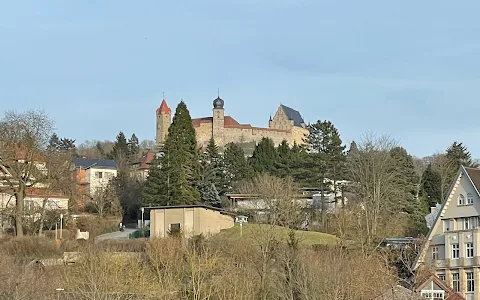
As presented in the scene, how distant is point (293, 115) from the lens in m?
154

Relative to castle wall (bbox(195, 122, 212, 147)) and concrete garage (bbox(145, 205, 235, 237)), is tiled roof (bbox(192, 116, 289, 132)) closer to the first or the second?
castle wall (bbox(195, 122, 212, 147))

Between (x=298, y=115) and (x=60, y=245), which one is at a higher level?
(x=298, y=115)

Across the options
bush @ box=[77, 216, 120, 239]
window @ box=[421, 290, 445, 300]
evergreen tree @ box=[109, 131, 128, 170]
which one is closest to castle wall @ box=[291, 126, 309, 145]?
evergreen tree @ box=[109, 131, 128, 170]

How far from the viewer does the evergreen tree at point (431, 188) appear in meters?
68.5

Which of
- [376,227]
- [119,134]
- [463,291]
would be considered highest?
[119,134]

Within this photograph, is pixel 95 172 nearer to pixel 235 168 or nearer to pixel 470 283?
pixel 235 168

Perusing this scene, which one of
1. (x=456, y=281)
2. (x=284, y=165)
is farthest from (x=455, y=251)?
(x=284, y=165)

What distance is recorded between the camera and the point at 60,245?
1778 inches

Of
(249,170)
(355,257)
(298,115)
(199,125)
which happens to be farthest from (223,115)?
(355,257)

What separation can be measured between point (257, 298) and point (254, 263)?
339 cm

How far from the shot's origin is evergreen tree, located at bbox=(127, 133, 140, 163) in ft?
345

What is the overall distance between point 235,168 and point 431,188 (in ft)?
54.2

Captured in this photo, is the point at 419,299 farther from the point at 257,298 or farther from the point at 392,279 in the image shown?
the point at 257,298

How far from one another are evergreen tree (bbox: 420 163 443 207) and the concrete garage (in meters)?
20.4
